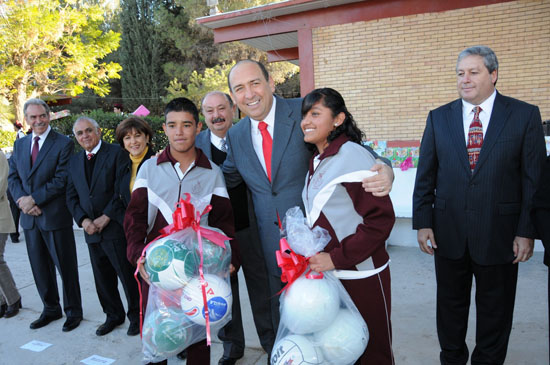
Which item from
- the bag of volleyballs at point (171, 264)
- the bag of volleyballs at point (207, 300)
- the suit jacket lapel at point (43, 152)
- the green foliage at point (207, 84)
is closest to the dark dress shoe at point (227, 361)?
the bag of volleyballs at point (207, 300)

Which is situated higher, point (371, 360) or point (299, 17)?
point (299, 17)

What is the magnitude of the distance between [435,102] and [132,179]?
7593 mm

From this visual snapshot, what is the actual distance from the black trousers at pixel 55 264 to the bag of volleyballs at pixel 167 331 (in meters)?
2.41

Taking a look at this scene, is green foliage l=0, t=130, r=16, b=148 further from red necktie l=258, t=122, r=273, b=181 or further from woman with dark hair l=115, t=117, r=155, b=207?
red necktie l=258, t=122, r=273, b=181

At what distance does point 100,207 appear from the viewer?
12.3 feet

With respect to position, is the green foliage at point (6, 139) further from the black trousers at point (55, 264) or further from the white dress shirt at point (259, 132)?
the white dress shirt at point (259, 132)

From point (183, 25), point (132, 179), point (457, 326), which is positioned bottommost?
point (457, 326)

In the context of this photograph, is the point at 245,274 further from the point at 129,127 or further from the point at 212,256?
the point at 129,127

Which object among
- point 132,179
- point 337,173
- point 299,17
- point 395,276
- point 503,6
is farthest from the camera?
point 299,17

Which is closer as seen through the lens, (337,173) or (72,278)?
(337,173)

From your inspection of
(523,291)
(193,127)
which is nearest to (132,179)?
(193,127)

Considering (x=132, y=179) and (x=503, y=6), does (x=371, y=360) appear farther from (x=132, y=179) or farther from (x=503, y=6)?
(x=503, y=6)

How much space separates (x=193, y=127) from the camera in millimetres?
2449

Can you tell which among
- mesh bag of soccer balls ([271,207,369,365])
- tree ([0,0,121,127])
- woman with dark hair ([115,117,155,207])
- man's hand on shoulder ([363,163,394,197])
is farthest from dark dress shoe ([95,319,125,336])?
tree ([0,0,121,127])
